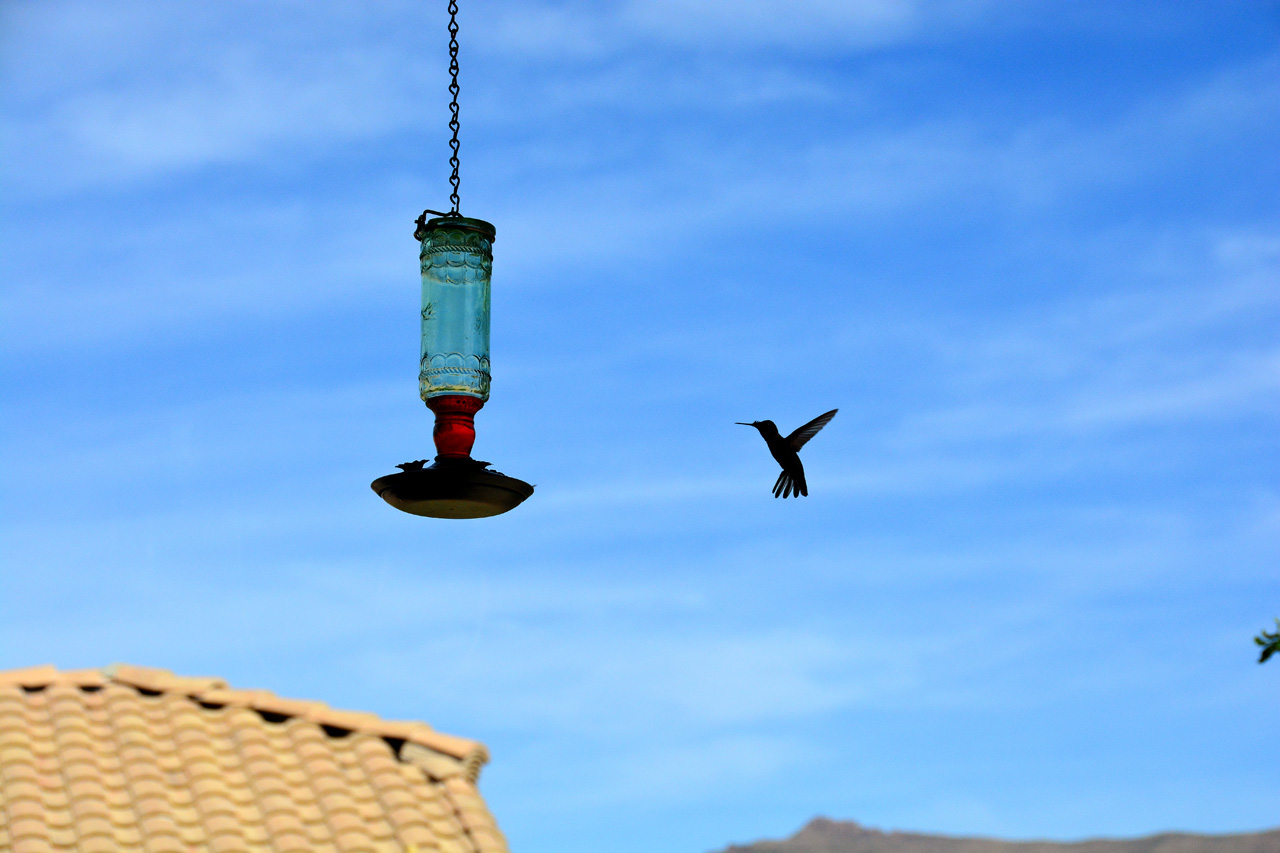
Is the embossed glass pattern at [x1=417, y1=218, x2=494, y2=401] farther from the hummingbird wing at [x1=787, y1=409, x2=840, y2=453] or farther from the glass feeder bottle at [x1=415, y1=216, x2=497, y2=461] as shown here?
the hummingbird wing at [x1=787, y1=409, x2=840, y2=453]

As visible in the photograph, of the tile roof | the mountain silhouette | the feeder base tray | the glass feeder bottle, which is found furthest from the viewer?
the mountain silhouette

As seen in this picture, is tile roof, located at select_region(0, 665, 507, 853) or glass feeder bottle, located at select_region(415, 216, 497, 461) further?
tile roof, located at select_region(0, 665, 507, 853)

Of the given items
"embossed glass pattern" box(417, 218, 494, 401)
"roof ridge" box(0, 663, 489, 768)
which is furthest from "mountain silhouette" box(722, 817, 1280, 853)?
"embossed glass pattern" box(417, 218, 494, 401)

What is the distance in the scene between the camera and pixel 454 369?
29.3 feet

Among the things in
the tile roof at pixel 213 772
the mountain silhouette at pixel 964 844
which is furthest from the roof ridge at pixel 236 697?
the mountain silhouette at pixel 964 844

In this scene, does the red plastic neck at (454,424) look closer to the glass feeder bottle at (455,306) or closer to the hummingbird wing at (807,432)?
the glass feeder bottle at (455,306)

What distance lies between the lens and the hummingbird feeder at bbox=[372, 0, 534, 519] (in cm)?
822

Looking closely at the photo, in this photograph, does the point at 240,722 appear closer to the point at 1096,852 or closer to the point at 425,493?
the point at 425,493

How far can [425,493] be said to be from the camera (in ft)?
27.0

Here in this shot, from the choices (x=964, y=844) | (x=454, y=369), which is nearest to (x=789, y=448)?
(x=454, y=369)

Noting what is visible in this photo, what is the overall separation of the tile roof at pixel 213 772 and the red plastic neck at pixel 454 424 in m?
2.38

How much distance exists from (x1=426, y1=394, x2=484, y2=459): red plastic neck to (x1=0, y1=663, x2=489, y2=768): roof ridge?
2484 mm

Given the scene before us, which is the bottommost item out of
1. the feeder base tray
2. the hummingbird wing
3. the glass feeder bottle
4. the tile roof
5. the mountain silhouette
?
the tile roof

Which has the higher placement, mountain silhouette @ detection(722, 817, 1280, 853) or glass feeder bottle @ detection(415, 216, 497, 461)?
mountain silhouette @ detection(722, 817, 1280, 853)
